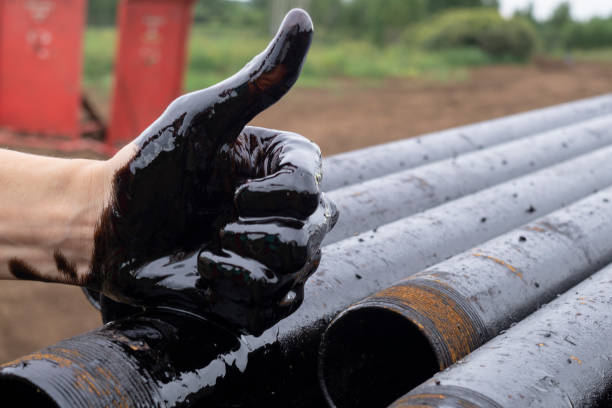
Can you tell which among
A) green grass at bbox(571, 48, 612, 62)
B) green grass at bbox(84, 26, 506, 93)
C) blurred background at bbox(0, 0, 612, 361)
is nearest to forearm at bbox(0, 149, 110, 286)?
blurred background at bbox(0, 0, 612, 361)

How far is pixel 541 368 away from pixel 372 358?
49 centimetres

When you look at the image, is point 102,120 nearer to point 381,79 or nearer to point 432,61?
point 381,79

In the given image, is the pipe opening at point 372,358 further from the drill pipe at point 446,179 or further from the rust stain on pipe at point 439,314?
the drill pipe at point 446,179

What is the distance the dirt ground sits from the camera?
439cm

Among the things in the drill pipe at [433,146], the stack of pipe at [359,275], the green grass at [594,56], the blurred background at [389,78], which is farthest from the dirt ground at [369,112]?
the green grass at [594,56]

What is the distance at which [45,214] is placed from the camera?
1.65 meters

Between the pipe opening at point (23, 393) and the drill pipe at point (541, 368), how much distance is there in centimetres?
65

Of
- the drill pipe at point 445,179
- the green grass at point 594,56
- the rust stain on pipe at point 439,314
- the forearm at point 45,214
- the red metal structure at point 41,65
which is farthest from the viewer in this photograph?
the green grass at point 594,56

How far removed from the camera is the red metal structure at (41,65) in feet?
24.2

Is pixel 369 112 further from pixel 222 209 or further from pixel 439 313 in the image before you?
pixel 439 313

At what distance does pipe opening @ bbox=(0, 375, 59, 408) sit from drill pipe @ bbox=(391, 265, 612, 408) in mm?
647

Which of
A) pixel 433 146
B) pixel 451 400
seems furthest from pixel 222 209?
pixel 433 146

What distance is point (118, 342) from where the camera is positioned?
1.33m

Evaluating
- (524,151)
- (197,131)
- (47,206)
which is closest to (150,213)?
(197,131)
